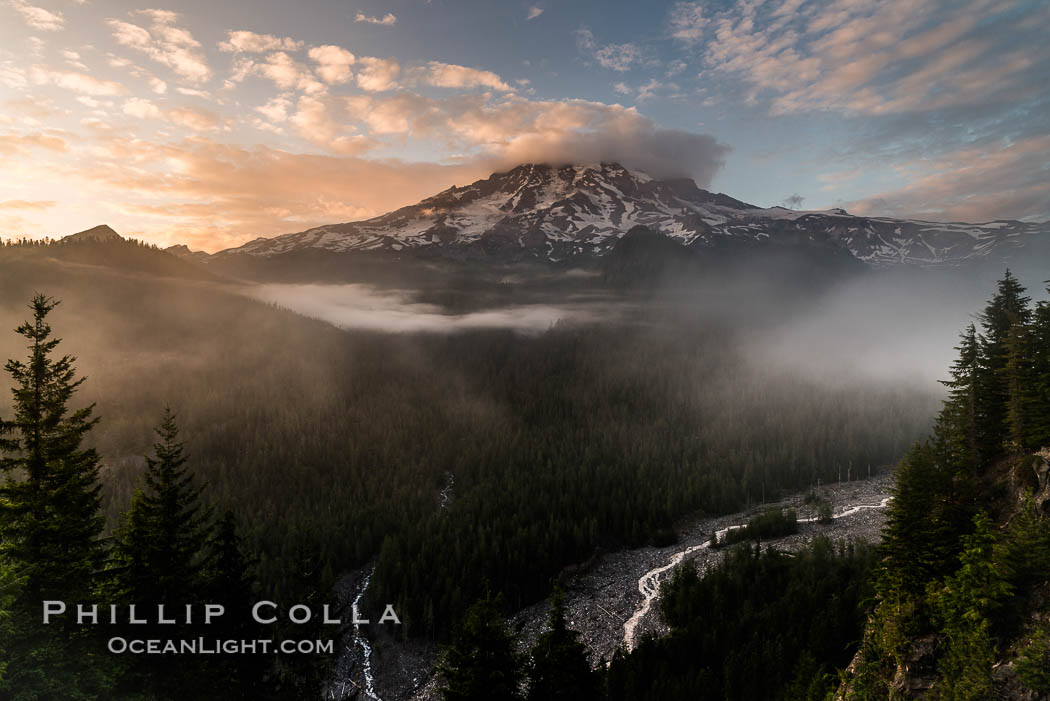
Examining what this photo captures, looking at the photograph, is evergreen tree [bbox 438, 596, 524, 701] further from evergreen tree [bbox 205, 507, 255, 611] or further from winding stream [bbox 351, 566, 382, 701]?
winding stream [bbox 351, 566, 382, 701]

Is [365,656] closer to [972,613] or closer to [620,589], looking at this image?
[620,589]

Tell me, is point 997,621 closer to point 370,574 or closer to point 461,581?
point 461,581

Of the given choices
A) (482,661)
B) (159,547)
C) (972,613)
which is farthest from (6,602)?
(972,613)

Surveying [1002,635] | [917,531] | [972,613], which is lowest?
[1002,635]

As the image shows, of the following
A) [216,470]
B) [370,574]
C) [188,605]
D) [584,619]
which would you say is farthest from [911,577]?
[216,470]

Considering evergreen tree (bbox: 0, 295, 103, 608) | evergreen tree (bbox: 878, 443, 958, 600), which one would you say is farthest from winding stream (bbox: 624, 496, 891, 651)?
evergreen tree (bbox: 0, 295, 103, 608)

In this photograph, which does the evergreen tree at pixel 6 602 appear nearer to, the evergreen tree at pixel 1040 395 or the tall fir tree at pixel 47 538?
the tall fir tree at pixel 47 538
